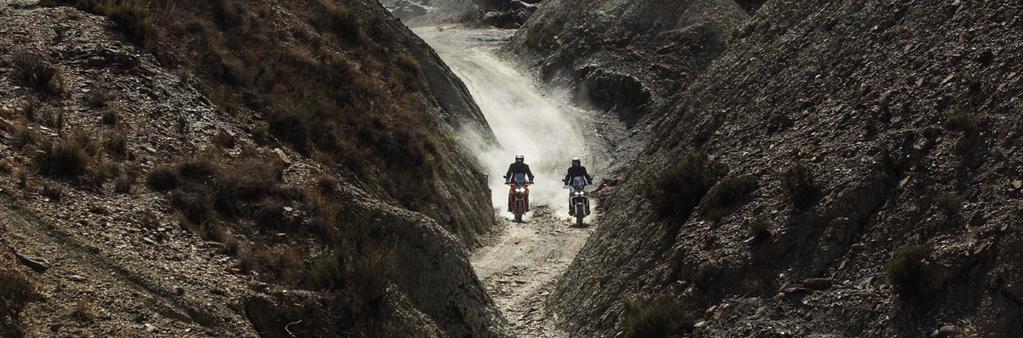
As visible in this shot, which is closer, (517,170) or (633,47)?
(517,170)

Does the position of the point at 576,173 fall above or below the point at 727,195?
below

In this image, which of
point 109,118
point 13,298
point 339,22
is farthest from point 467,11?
point 13,298

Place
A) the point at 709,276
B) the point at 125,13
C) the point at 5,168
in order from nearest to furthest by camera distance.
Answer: the point at 5,168 → the point at 709,276 → the point at 125,13

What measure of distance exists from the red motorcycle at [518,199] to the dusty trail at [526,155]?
0.49 m

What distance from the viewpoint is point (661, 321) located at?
17688mm

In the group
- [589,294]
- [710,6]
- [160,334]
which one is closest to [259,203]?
[160,334]

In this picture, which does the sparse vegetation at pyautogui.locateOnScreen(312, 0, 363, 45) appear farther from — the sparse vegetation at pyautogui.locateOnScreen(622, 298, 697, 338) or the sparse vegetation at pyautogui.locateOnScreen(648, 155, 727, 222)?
the sparse vegetation at pyautogui.locateOnScreen(622, 298, 697, 338)

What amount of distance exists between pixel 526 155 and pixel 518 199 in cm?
1233

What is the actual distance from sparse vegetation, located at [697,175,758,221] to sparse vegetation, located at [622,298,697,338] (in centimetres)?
234

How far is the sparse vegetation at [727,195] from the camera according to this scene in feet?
64.3

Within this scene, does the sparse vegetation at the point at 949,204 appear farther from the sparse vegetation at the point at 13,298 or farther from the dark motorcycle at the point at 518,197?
the dark motorcycle at the point at 518,197

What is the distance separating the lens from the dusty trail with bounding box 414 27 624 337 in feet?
79.9

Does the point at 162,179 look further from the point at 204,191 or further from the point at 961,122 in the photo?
the point at 961,122

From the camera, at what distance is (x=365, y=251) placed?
1728cm
